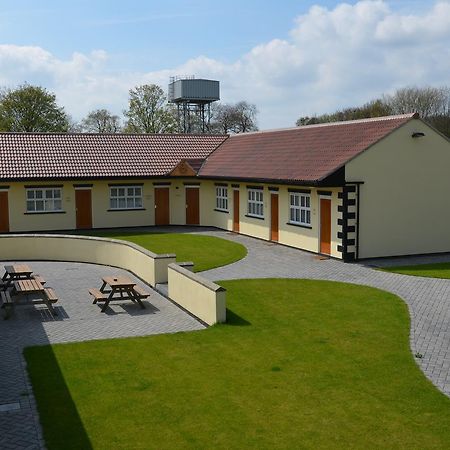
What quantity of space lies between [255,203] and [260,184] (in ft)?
3.44

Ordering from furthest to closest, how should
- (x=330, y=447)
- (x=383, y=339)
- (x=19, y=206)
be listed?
(x=19, y=206) → (x=383, y=339) → (x=330, y=447)

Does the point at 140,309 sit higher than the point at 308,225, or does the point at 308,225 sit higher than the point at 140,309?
the point at 308,225

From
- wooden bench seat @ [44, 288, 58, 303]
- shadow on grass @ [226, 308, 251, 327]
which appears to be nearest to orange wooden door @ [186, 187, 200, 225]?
wooden bench seat @ [44, 288, 58, 303]

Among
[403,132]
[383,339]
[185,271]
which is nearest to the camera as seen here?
[383,339]

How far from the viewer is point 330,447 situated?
7812 mm

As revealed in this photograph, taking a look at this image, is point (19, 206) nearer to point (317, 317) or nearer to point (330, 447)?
point (317, 317)

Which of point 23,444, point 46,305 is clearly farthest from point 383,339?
point 46,305

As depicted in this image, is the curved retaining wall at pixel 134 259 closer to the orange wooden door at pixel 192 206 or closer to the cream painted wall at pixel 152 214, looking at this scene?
the cream painted wall at pixel 152 214

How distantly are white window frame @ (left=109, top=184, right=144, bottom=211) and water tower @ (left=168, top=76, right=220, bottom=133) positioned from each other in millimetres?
32502

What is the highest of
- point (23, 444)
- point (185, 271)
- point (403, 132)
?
point (403, 132)

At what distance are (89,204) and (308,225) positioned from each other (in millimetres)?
12217

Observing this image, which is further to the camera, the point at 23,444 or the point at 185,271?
the point at 185,271

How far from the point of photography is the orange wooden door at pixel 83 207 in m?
30.6

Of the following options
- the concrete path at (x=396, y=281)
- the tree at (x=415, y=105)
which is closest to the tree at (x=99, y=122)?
the tree at (x=415, y=105)
